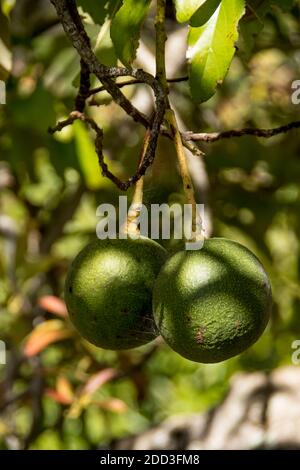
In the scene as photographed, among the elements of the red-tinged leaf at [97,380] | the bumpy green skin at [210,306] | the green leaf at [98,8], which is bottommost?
the bumpy green skin at [210,306]

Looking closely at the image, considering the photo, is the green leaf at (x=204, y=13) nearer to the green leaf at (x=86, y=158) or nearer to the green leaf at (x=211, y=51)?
the green leaf at (x=211, y=51)

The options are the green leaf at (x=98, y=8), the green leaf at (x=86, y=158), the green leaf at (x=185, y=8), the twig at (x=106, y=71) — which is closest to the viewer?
the twig at (x=106, y=71)

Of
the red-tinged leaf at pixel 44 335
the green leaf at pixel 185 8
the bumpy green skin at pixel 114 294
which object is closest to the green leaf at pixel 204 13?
the green leaf at pixel 185 8

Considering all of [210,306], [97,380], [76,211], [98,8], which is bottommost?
[210,306]

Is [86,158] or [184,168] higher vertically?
[86,158]

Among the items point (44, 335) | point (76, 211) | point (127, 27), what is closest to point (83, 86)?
point (127, 27)

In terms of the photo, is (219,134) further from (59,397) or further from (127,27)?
(59,397)

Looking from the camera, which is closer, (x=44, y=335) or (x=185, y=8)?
(x=185, y=8)
